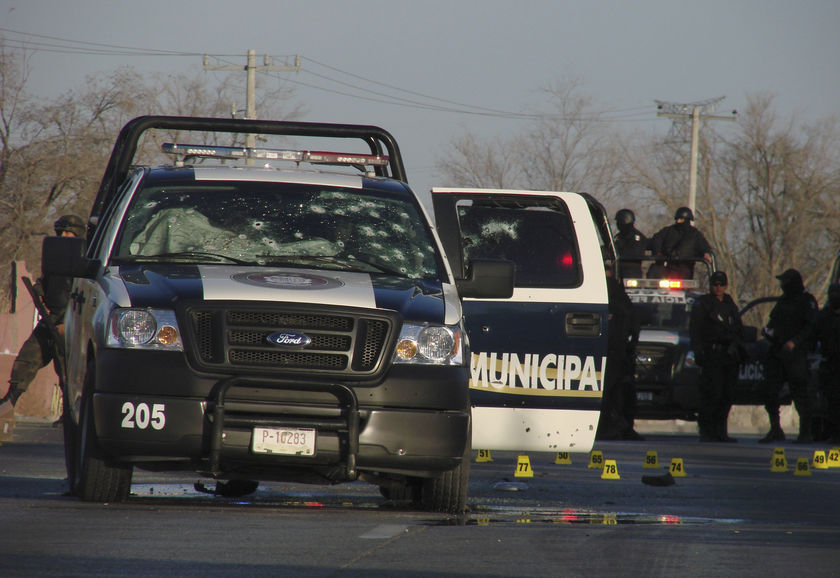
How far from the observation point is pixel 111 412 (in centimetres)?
731

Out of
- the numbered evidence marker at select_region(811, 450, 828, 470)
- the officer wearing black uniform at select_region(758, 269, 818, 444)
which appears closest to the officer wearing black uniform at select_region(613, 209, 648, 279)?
the officer wearing black uniform at select_region(758, 269, 818, 444)

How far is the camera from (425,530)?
7172 millimetres

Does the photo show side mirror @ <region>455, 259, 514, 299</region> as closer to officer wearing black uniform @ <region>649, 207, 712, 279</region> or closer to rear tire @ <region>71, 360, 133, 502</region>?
→ rear tire @ <region>71, 360, 133, 502</region>

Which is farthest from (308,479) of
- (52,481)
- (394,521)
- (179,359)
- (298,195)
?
(52,481)

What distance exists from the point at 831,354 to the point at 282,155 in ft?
35.2

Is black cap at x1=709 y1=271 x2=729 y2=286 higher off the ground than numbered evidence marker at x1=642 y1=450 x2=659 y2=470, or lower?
higher

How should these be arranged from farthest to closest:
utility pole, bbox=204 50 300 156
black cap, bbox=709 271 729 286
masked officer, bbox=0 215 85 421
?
utility pole, bbox=204 50 300 156 < black cap, bbox=709 271 729 286 < masked officer, bbox=0 215 85 421

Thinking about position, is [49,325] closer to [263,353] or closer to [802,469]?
[263,353]

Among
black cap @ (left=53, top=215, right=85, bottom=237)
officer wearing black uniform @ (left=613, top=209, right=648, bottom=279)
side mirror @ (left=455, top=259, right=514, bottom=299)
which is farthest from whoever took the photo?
officer wearing black uniform @ (left=613, top=209, right=648, bottom=279)

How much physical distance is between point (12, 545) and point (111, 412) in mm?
1229

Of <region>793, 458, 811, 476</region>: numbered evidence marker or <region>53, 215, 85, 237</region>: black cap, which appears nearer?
<region>793, 458, 811, 476</region>: numbered evidence marker

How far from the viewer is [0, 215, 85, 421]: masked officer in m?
12.8

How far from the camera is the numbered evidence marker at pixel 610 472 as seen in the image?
Result: 11.2 meters

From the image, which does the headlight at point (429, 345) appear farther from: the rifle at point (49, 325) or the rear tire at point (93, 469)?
the rifle at point (49, 325)
